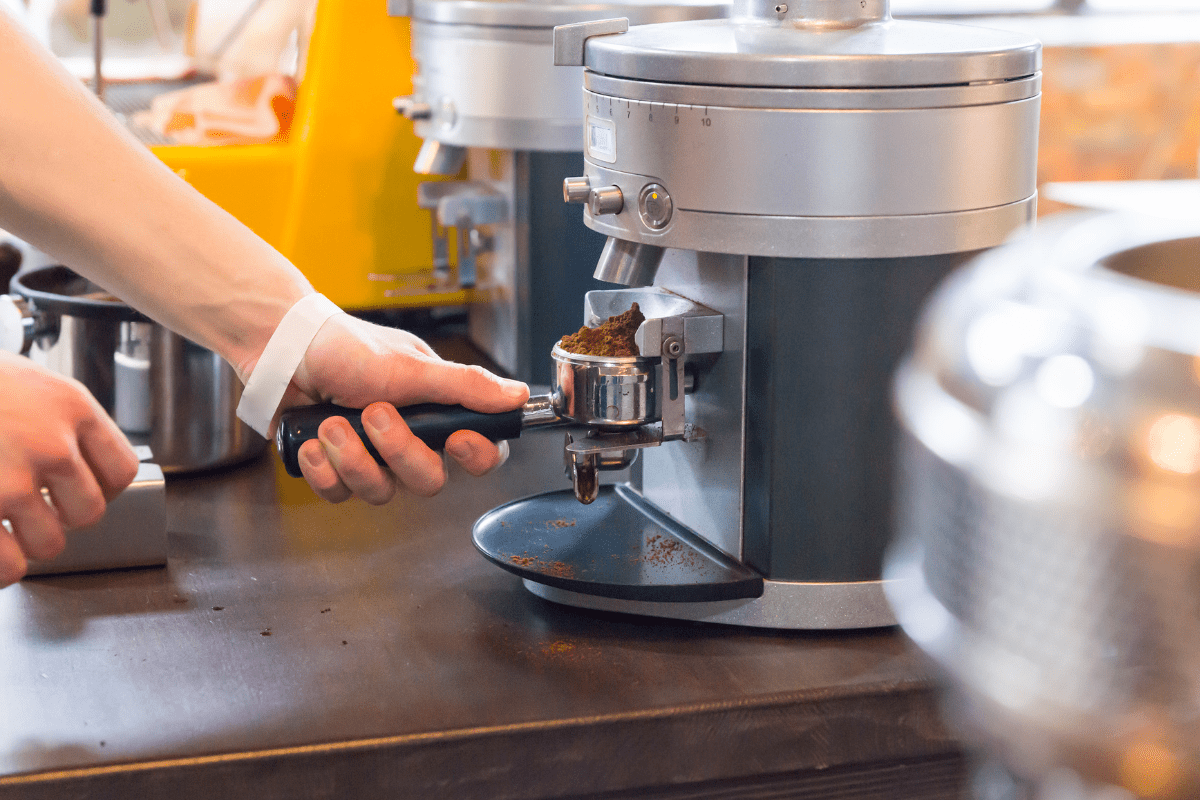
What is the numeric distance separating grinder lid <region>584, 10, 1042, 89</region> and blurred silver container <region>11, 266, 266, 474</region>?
441 mm

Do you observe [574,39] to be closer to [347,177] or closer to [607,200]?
[607,200]

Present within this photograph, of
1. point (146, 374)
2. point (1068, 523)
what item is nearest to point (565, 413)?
point (146, 374)

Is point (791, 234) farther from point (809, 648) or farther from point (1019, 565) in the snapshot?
point (1019, 565)

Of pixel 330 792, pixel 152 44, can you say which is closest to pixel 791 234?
pixel 330 792

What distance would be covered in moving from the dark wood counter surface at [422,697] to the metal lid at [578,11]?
54 cm

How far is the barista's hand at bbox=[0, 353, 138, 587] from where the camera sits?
0.59 m

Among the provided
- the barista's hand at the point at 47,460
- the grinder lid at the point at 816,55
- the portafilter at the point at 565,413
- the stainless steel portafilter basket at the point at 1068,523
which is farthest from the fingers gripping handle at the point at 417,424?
the stainless steel portafilter basket at the point at 1068,523

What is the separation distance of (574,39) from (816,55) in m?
0.18

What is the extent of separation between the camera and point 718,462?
2.57 ft

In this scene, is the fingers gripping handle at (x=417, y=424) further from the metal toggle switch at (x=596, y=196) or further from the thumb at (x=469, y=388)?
the metal toggle switch at (x=596, y=196)

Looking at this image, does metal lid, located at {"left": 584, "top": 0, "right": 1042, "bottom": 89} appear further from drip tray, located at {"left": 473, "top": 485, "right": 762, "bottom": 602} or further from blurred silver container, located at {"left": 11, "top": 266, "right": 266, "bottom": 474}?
blurred silver container, located at {"left": 11, "top": 266, "right": 266, "bottom": 474}

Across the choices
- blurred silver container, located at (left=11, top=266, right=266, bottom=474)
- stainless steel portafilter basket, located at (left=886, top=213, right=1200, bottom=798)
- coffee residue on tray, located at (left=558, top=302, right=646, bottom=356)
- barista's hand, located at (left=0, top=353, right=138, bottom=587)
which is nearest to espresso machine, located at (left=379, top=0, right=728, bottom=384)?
blurred silver container, located at (left=11, top=266, right=266, bottom=474)

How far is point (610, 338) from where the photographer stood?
0.77 meters

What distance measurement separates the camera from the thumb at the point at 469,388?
753 mm
